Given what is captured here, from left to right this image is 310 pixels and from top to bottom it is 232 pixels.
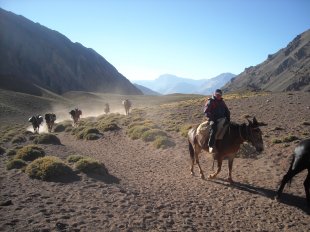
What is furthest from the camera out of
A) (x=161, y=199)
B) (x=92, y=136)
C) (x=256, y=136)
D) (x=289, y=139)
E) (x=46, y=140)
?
(x=92, y=136)

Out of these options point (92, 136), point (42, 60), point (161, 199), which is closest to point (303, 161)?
point (161, 199)

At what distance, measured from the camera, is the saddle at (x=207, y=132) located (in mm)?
12648

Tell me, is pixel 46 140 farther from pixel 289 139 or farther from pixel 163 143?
pixel 289 139

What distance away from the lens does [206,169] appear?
15.7 meters

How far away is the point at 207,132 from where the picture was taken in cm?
1333

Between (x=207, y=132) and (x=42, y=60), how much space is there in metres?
154

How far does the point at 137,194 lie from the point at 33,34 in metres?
167

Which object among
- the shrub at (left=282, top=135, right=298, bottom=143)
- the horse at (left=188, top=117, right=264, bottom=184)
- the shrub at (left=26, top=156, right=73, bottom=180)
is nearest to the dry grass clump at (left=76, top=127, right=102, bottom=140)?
the shrub at (left=26, top=156, right=73, bottom=180)

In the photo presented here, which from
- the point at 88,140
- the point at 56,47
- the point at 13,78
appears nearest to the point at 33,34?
the point at 56,47

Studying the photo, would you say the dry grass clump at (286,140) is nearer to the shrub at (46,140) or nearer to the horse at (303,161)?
the horse at (303,161)

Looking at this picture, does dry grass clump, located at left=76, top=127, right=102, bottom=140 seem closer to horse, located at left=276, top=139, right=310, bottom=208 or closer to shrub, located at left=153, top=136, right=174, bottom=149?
shrub, located at left=153, top=136, right=174, bottom=149

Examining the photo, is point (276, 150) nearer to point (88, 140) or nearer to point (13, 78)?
point (88, 140)

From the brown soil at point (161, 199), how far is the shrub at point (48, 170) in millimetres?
334

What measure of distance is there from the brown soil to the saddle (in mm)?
1666
